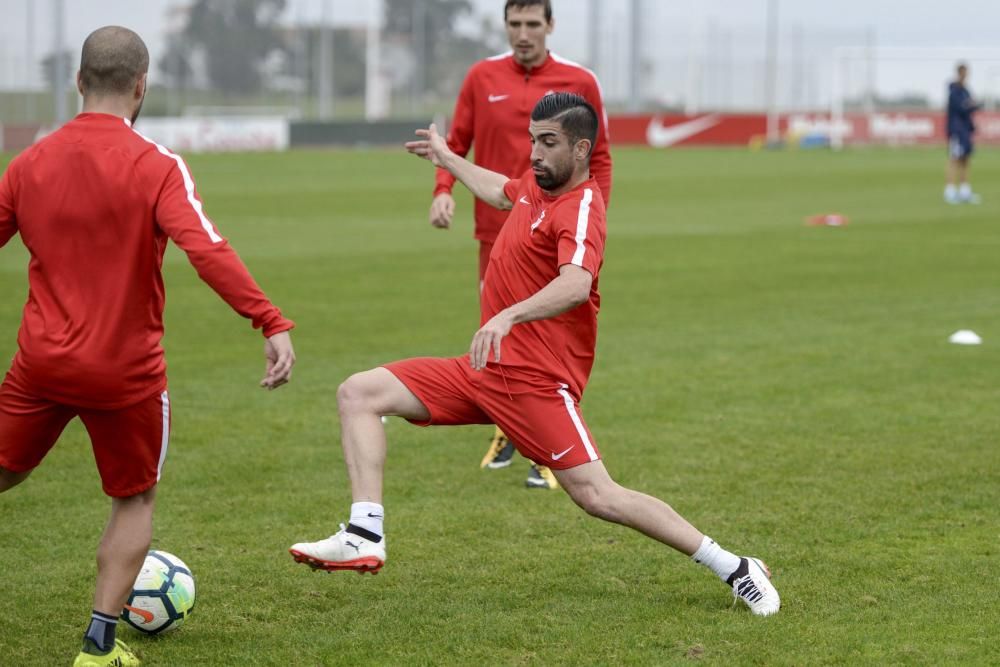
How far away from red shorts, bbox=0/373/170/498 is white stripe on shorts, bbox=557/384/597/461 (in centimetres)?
147

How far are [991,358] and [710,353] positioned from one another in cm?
212

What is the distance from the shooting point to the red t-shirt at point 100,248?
14.4 ft

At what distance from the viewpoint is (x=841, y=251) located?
58.7ft

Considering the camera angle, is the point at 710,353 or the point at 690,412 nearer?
the point at 690,412

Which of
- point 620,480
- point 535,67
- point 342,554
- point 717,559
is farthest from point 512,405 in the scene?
point 535,67

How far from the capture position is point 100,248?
4.42 m

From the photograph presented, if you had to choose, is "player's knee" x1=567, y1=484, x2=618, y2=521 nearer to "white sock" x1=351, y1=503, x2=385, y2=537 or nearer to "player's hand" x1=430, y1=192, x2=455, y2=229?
"white sock" x1=351, y1=503, x2=385, y2=537

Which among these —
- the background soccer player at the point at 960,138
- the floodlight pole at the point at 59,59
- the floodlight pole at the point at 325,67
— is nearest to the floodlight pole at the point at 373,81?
the floodlight pole at the point at 325,67

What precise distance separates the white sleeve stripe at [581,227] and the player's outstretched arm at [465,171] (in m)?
→ 0.83

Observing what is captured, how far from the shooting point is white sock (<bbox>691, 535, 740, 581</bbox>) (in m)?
5.32

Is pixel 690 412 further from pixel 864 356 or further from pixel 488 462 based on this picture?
pixel 864 356

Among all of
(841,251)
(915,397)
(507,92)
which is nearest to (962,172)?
(841,251)

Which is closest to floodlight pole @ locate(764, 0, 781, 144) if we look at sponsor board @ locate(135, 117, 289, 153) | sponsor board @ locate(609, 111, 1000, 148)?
sponsor board @ locate(609, 111, 1000, 148)

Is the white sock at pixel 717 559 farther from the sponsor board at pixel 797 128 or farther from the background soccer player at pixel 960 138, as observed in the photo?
the sponsor board at pixel 797 128
